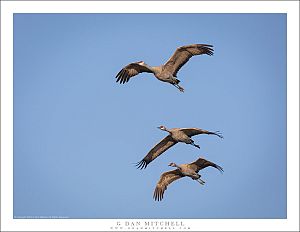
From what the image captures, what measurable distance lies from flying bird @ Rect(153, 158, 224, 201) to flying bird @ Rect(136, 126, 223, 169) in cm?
56

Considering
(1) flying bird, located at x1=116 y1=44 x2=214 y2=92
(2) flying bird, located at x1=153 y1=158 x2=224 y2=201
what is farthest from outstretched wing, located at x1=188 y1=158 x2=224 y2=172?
(1) flying bird, located at x1=116 y1=44 x2=214 y2=92

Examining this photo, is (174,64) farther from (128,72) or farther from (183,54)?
(128,72)

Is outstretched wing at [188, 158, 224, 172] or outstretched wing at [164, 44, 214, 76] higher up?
outstretched wing at [164, 44, 214, 76]

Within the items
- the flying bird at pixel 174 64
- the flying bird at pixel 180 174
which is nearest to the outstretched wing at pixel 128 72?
the flying bird at pixel 174 64

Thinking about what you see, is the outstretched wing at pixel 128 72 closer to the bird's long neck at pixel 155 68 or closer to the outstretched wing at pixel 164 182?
the bird's long neck at pixel 155 68

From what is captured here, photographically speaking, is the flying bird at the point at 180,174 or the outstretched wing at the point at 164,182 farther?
the outstretched wing at the point at 164,182

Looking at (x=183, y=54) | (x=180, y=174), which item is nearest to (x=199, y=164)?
(x=180, y=174)

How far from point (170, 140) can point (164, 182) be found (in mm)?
1338

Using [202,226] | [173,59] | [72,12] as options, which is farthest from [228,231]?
[72,12]

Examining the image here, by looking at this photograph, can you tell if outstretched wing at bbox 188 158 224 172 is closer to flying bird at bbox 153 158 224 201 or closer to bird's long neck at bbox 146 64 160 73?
flying bird at bbox 153 158 224 201

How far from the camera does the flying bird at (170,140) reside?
1146 inches

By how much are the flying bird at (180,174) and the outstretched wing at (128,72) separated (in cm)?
271

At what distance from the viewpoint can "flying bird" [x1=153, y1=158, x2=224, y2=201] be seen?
29.7m

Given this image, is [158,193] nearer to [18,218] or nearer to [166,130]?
[166,130]
